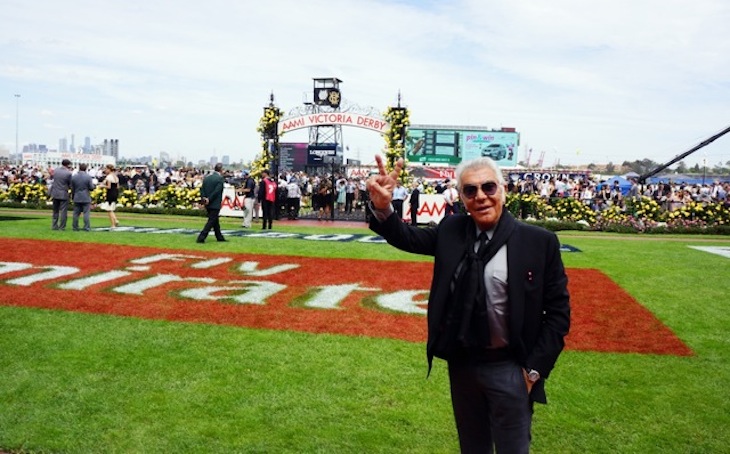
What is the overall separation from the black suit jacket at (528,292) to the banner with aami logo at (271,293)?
171 inches

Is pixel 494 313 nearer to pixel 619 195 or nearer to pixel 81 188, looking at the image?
pixel 81 188

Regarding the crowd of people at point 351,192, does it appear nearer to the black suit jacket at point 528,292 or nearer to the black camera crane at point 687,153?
the black camera crane at point 687,153

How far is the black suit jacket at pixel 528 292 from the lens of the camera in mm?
3160

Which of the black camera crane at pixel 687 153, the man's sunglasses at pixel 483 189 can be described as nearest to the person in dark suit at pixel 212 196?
the man's sunglasses at pixel 483 189

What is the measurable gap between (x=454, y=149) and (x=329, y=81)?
113ft

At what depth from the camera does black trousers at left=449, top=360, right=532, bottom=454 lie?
314 centimetres

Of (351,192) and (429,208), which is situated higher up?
(351,192)

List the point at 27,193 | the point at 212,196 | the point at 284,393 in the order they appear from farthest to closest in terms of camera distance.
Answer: the point at 27,193, the point at 212,196, the point at 284,393

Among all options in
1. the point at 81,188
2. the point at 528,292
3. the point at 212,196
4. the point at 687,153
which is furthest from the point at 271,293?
the point at 687,153

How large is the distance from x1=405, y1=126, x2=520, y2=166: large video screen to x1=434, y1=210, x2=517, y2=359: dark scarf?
205 ft

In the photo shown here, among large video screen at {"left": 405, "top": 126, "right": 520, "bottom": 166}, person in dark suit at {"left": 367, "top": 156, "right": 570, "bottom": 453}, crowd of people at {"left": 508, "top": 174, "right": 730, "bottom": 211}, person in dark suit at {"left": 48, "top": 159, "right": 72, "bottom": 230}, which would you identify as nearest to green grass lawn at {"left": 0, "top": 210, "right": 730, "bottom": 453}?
person in dark suit at {"left": 367, "top": 156, "right": 570, "bottom": 453}

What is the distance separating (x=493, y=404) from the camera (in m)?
3.18

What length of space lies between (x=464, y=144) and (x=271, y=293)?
58.0m

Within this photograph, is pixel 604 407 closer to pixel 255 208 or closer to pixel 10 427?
pixel 10 427
